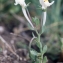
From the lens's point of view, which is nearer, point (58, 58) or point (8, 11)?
point (58, 58)

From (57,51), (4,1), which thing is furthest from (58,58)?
(4,1)

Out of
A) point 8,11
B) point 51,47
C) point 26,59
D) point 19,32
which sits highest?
point 8,11

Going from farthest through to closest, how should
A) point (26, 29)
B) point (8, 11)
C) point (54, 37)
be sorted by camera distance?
point (8, 11)
point (26, 29)
point (54, 37)

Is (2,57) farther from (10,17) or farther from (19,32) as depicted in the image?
(10,17)

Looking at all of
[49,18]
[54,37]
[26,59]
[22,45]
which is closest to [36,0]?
[49,18]

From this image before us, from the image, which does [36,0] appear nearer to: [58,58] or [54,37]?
[54,37]

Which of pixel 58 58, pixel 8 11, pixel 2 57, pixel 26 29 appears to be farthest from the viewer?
pixel 8 11

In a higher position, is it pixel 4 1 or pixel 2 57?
pixel 4 1
